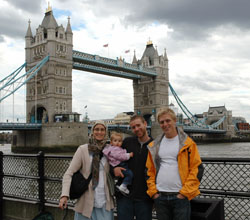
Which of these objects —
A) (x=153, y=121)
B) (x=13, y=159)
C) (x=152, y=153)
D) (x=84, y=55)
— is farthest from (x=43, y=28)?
(x=152, y=153)

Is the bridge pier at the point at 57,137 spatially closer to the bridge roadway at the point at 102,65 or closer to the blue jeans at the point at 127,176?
the bridge roadway at the point at 102,65

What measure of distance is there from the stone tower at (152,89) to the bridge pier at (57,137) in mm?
19139

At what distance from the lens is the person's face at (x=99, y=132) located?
9.08ft

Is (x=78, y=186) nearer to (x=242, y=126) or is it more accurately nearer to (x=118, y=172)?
(x=118, y=172)

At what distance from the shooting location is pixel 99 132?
2.77 meters

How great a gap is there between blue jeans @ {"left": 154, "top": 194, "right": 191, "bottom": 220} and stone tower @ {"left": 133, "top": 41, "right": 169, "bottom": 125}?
46.2m

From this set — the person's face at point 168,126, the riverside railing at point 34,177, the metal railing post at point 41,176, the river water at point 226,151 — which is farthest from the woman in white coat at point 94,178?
the river water at point 226,151

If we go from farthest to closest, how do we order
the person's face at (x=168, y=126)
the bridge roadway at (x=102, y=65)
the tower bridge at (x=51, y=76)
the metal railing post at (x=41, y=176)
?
1. the bridge roadway at (x=102, y=65)
2. the tower bridge at (x=51, y=76)
3. the metal railing post at (x=41, y=176)
4. the person's face at (x=168, y=126)

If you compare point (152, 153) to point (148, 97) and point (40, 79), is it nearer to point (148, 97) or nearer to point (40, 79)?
point (40, 79)

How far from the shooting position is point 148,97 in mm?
50625

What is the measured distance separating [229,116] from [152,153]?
73612 mm

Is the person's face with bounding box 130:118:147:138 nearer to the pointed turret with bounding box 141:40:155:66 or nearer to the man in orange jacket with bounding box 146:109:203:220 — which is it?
the man in orange jacket with bounding box 146:109:203:220

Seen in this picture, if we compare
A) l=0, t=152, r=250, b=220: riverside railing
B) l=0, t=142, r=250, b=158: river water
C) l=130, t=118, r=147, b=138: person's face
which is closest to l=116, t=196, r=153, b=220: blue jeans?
l=130, t=118, r=147, b=138: person's face

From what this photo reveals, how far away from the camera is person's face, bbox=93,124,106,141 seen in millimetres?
2768
